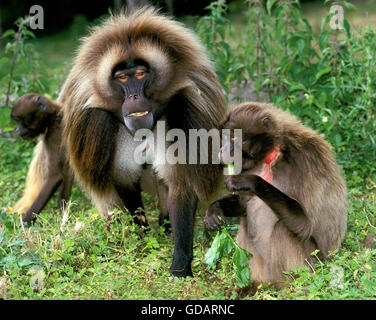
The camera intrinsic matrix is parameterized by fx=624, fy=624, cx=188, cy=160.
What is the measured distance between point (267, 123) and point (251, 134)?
Result: 13 centimetres

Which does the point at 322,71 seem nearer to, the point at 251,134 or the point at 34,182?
the point at 251,134

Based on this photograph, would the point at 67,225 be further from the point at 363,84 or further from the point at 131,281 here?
the point at 363,84

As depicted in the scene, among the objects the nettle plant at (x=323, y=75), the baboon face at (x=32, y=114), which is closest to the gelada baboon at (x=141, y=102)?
the baboon face at (x=32, y=114)

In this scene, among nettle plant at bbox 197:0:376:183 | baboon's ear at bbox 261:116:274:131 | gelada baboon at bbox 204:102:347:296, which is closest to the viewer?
gelada baboon at bbox 204:102:347:296

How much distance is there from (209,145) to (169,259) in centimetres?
94

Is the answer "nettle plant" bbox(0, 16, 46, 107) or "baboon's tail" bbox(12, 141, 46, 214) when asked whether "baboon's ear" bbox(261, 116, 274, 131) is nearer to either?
"baboon's tail" bbox(12, 141, 46, 214)

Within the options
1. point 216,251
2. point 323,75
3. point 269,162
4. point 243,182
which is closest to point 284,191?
point 269,162

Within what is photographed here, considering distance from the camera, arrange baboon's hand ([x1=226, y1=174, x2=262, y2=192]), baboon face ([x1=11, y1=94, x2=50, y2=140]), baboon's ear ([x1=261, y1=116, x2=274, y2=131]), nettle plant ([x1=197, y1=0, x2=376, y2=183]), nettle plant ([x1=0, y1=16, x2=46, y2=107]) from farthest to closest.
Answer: nettle plant ([x1=0, y1=16, x2=46, y2=107]), baboon face ([x1=11, y1=94, x2=50, y2=140]), nettle plant ([x1=197, y1=0, x2=376, y2=183]), baboon's ear ([x1=261, y1=116, x2=274, y2=131]), baboon's hand ([x1=226, y1=174, x2=262, y2=192])

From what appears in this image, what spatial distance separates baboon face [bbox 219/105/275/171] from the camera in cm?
397

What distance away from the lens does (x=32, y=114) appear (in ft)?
19.8

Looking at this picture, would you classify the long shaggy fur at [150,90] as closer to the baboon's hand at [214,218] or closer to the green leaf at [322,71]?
the baboon's hand at [214,218]

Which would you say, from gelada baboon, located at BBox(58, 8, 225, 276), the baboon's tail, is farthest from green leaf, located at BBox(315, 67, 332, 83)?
the baboon's tail

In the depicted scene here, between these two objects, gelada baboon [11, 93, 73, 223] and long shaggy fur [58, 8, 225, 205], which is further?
gelada baboon [11, 93, 73, 223]
